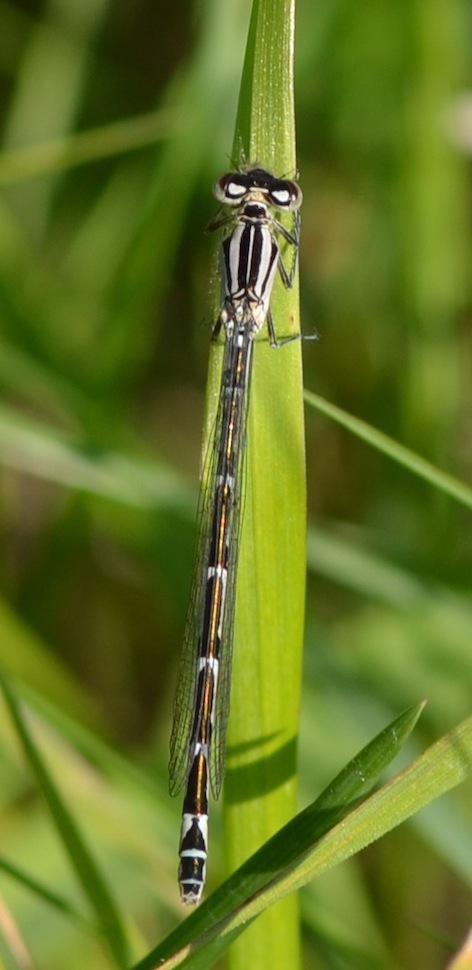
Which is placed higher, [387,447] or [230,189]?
[230,189]

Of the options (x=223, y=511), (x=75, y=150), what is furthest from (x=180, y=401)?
(x=223, y=511)

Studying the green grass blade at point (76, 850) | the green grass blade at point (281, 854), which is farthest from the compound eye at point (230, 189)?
the green grass blade at point (281, 854)

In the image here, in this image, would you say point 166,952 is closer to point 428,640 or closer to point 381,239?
point 428,640

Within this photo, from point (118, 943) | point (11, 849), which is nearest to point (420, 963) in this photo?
point (11, 849)

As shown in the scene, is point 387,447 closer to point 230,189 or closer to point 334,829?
point 334,829

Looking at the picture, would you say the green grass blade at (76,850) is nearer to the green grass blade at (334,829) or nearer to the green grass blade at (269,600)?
the green grass blade at (269,600)

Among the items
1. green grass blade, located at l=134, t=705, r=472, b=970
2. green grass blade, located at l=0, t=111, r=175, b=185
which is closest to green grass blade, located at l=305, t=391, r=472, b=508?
green grass blade, located at l=134, t=705, r=472, b=970
